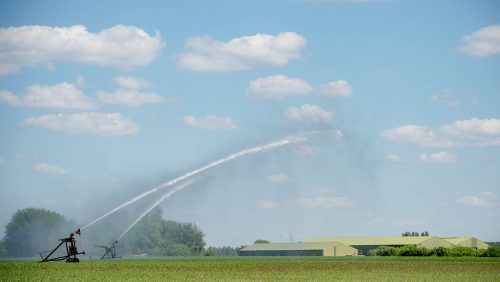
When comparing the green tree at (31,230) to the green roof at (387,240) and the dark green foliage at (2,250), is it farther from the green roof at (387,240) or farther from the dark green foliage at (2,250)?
the green roof at (387,240)

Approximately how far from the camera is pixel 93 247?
116 m

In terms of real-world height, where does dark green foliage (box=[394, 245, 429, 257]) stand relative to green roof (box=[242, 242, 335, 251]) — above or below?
below

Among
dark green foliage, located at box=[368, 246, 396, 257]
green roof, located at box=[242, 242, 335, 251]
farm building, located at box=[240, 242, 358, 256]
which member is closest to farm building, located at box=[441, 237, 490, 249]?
farm building, located at box=[240, 242, 358, 256]

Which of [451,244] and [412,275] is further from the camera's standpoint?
[451,244]

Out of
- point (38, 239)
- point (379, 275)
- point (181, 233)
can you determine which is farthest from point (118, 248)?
point (379, 275)

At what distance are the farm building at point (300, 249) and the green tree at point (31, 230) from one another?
51.2 meters

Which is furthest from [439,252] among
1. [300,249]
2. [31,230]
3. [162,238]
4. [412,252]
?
[31,230]

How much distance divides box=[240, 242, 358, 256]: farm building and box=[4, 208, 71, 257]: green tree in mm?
51206

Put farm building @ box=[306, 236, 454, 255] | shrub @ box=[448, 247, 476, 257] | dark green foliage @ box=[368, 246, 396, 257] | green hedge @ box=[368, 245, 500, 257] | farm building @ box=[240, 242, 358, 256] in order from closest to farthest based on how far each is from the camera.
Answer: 1. green hedge @ box=[368, 245, 500, 257]
2. shrub @ box=[448, 247, 476, 257]
3. dark green foliage @ box=[368, 246, 396, 257]
4. farm building @ box=[240, 242, 358, 256]
5. farm building @ box=[306, 236, 454, 255]

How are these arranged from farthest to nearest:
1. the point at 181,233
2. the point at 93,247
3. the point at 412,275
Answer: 1. the point at 181,233
2. the point at 93,247
3. the point at 412,275

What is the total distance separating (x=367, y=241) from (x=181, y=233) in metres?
45.8

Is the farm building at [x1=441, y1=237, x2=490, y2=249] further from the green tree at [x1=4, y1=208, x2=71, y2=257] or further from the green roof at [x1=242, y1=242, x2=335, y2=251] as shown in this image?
the green tree at [x1=4, y1=208, x2=71, y2=257]

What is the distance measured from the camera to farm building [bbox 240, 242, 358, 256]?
573 ft

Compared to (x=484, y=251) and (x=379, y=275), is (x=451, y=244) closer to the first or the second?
(x=484, y=251)
